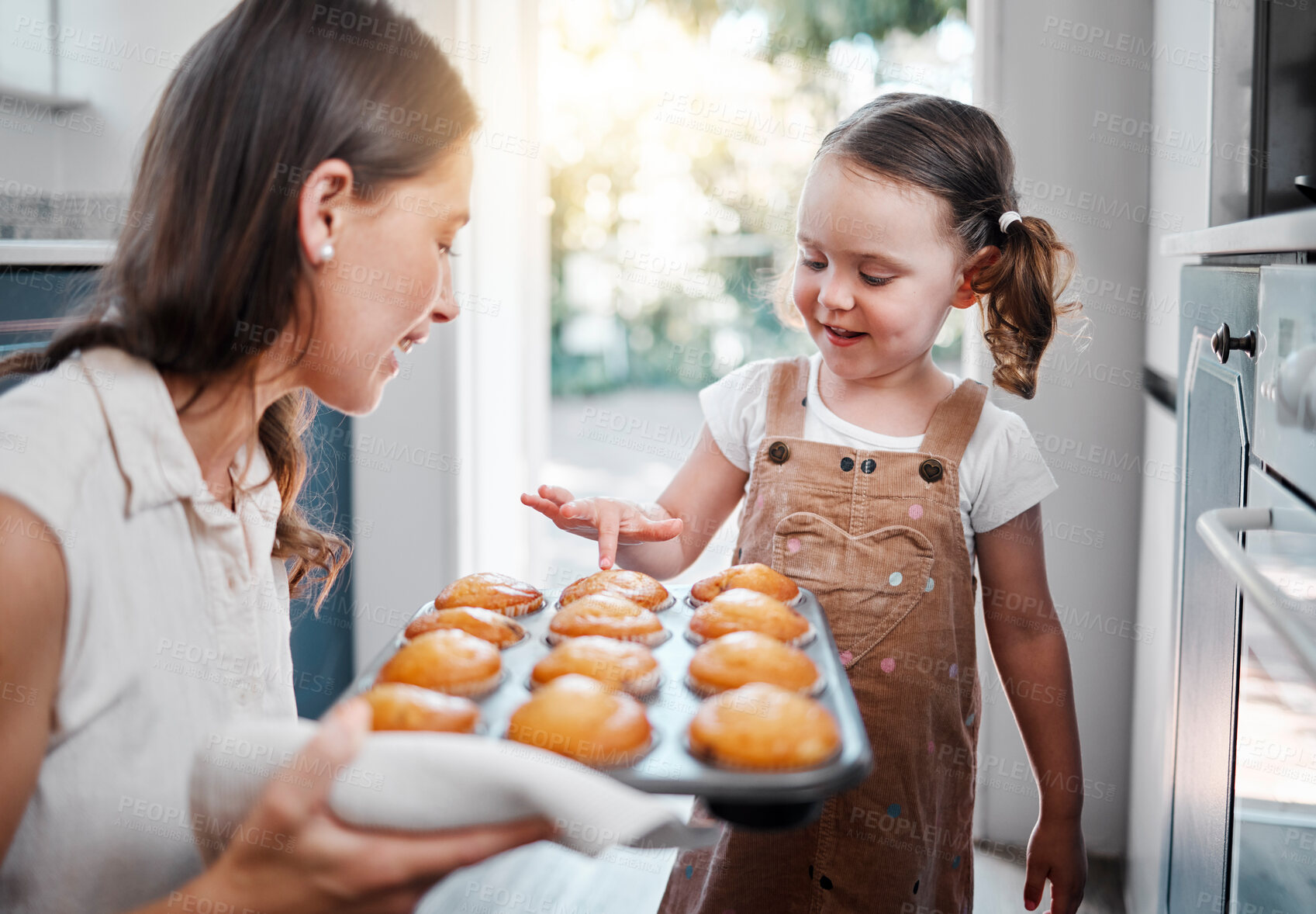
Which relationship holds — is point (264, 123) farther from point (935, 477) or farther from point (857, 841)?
point (857, 841)

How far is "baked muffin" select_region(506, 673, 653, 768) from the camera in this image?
0.73 meters

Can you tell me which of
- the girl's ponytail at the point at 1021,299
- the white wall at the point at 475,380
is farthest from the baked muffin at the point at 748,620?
the white wall at the point at 475,380

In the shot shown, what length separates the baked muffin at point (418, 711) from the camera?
2.38 feet

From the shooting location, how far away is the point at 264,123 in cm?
85

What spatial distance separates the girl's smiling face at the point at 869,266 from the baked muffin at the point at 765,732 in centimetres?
56

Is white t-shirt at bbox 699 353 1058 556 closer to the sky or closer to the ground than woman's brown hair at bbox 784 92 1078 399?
closer to the ground

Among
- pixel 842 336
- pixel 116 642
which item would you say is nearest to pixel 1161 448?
pixel 842 336

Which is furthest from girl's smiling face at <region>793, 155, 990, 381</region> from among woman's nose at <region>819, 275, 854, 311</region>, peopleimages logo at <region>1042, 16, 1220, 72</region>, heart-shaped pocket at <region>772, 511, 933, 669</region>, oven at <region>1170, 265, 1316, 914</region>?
peopleimages logo at <region>1042, 16, 1220, 72</region>

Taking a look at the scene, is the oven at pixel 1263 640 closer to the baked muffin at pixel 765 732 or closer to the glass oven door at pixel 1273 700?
the glass oven door at pixel 1273 700

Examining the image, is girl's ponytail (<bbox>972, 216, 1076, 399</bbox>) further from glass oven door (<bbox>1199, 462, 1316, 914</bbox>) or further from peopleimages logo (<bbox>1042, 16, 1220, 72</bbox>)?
peopleimages logo (<bbox>1042, 16, 1220, 72</bbox>)

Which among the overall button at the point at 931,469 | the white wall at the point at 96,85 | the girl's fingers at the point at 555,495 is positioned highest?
the white wall at the point at 96,85

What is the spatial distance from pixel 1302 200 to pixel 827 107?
3.16 meters

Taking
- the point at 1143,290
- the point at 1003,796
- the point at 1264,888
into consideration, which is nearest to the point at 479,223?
the point at 1143,290

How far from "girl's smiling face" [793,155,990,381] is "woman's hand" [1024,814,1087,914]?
61cm
